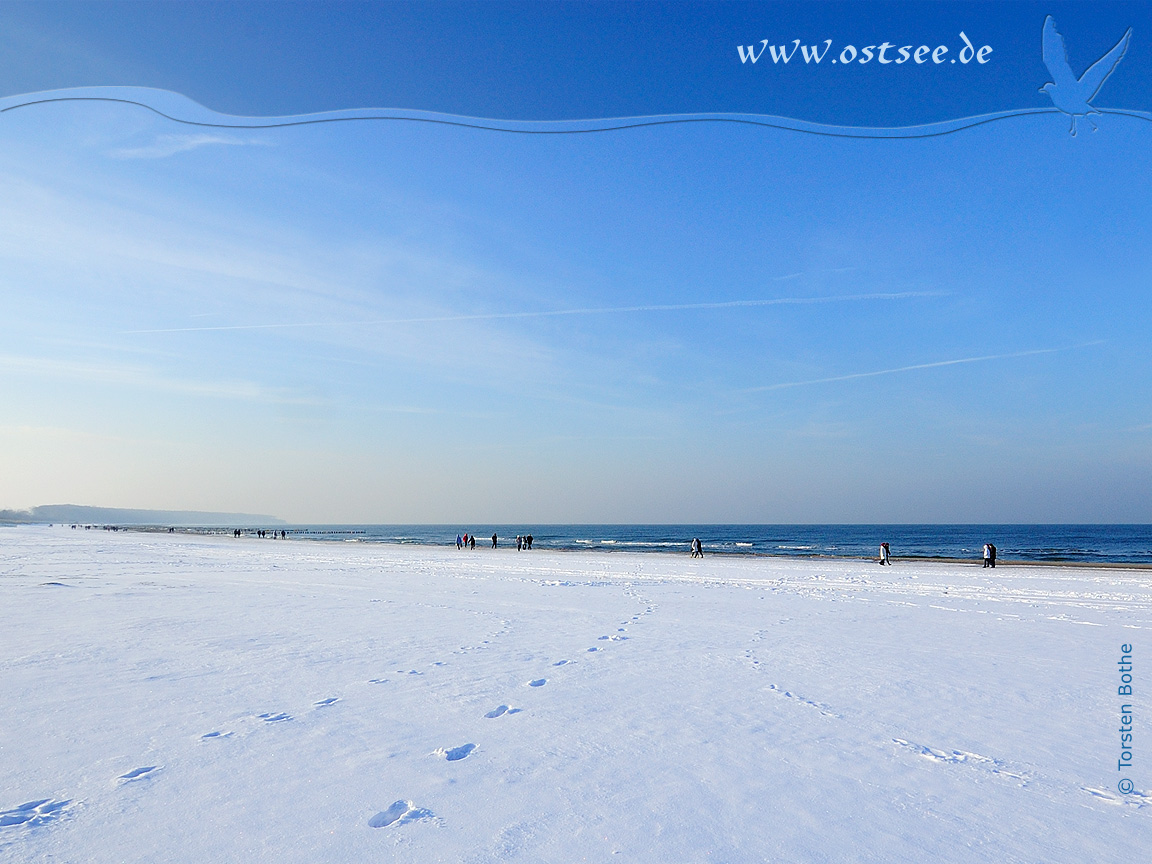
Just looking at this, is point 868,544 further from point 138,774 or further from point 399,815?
point 138,774

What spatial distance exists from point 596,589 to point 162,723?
1184cm

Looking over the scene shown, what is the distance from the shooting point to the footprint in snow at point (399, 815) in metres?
3.31

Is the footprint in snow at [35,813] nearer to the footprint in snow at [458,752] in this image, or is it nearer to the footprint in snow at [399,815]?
the footprint in snow at [399,815]

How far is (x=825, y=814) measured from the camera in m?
3.51

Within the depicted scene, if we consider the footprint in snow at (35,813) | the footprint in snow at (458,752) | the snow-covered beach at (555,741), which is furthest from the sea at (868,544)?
the footprint in snow at (35,813)

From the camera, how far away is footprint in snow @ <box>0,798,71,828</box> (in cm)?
322

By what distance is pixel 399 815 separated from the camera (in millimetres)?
3408

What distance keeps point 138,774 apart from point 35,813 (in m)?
0.53

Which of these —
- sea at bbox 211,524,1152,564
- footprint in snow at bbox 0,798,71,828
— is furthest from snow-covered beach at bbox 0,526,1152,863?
sea at bbox 211,524,1152,564

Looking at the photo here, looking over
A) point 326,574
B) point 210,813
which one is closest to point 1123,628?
point 210,813

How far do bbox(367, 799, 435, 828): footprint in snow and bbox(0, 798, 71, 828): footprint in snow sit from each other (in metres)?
1.61

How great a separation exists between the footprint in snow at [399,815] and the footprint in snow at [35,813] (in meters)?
1.61

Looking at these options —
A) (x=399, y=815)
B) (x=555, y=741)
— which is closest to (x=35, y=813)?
(x=399, y=815)

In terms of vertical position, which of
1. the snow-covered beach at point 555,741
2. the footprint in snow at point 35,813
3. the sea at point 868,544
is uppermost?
the footprint in snow at point 35,813
